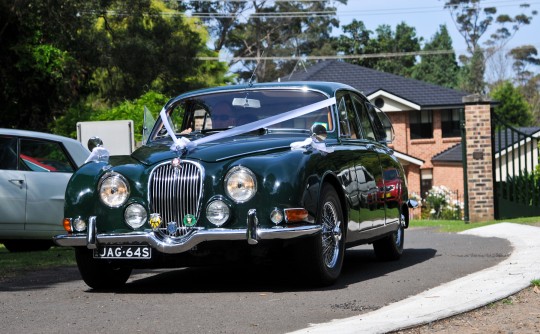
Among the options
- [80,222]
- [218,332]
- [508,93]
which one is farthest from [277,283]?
[508,93]

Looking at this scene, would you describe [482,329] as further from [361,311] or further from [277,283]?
[277,283]

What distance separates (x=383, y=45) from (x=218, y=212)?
77712mm

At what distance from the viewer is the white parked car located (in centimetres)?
1298

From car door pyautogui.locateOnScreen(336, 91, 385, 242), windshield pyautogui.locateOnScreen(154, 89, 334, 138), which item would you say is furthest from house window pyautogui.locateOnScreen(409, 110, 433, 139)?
windshield pyautogui.locateOnScreen(154, 89, 334, 138)

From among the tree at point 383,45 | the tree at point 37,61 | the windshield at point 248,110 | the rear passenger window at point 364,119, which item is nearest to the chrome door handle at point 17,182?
the windshield at point 248,110

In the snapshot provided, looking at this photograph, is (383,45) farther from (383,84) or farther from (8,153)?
(8,153)

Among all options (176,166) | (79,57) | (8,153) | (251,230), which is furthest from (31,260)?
(79,57)

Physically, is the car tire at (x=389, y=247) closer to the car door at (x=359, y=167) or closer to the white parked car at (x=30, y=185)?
the car door at (x=359, y=167)

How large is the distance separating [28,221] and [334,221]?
5.72m

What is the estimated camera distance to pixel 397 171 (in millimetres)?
11383

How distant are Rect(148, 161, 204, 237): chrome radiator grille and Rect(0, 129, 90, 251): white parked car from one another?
17.0 feet

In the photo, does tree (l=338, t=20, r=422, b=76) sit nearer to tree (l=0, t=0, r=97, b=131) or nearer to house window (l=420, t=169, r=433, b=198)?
house window (l=420, t=169, r=433, b=198)

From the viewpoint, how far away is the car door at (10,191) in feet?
42.4

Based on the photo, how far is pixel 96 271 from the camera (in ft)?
28.8
